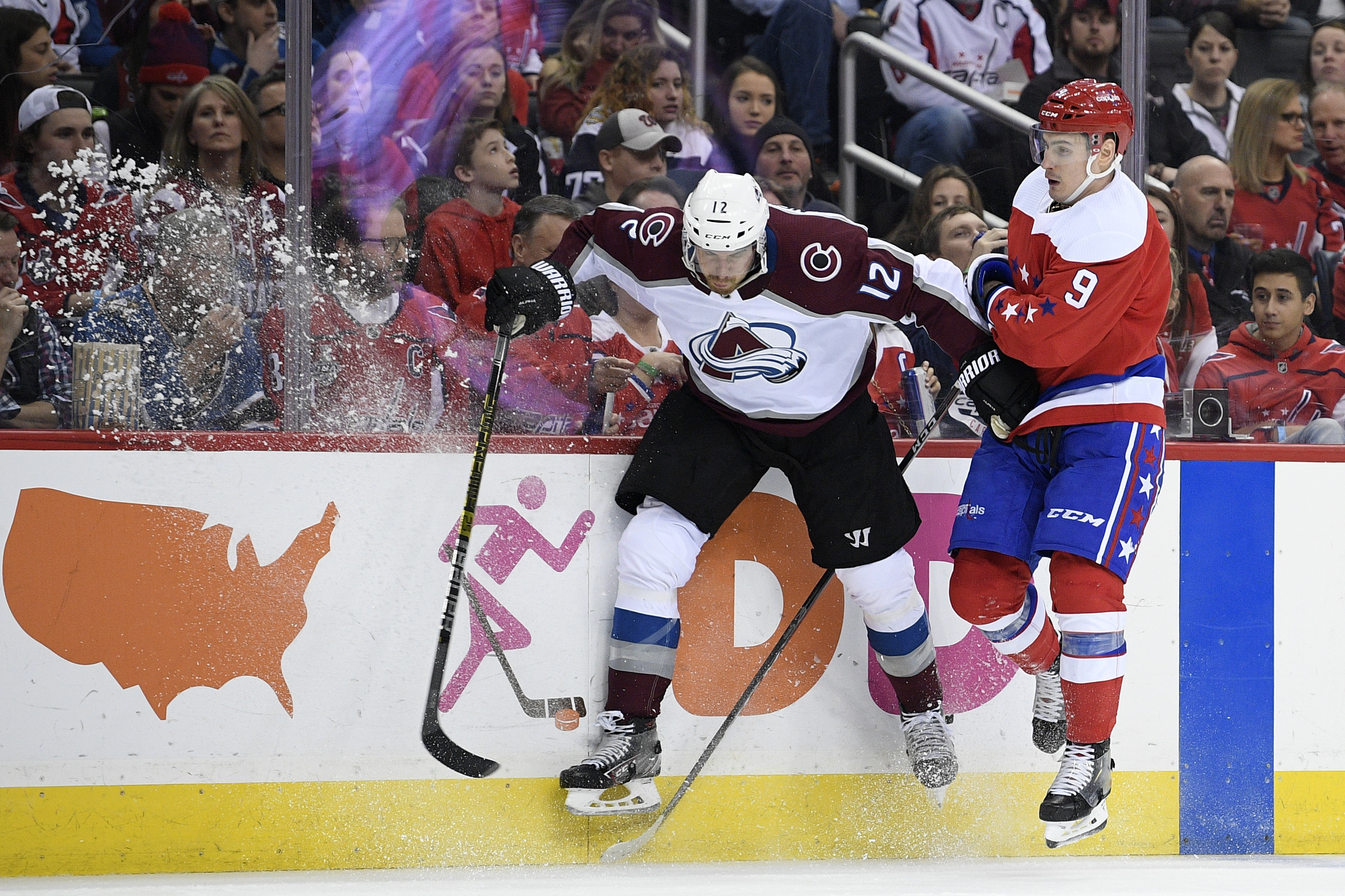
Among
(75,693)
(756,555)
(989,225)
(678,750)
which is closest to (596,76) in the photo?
(989,225)

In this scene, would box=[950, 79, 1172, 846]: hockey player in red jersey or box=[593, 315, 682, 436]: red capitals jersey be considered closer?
box=[950, 79, 1172, 846]: hockey player in red jersey

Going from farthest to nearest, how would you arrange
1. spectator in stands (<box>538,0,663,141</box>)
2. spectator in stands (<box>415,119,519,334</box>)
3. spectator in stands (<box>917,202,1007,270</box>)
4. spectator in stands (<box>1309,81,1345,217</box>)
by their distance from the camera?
1. spectator in stands (<box>1309,81,1345,217</box>)
2. spectator in stands (<box>538,0,663,141</box>)
3. spectator in stands (<box>917,202,1007,270</box>)
4. spectator in stands (<box>415,119,519,334</box>)

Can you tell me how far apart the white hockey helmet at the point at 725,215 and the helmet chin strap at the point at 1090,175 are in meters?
0.58

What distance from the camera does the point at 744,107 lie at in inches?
117

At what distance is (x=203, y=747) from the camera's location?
2.38 meters

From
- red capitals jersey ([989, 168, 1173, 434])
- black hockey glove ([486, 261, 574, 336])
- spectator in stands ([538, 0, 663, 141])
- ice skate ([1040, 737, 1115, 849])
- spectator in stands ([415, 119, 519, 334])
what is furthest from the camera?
spectator in stands ([538, 0, 663, 141])

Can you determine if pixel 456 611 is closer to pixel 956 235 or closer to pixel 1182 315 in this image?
pixel 956 235

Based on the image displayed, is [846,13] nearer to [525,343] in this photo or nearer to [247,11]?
[525,343]

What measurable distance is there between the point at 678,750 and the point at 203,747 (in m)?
0.99

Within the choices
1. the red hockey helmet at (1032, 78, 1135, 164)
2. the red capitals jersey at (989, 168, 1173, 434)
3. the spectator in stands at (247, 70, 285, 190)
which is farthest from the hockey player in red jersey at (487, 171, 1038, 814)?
the spectator in stands at (247, 70, 285, 190)

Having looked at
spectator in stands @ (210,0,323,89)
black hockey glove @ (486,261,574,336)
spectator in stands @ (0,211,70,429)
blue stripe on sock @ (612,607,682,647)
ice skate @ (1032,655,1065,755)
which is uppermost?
spectator in stands @ (210,0,323,89)

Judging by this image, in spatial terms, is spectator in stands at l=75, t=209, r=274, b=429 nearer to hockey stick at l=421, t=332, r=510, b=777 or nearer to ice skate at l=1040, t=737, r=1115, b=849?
hockey stick at l=421, t=332, r=510, b=777

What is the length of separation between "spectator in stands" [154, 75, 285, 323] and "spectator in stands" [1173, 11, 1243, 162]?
2.30 m

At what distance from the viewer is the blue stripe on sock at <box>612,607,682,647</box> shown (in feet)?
7.64
